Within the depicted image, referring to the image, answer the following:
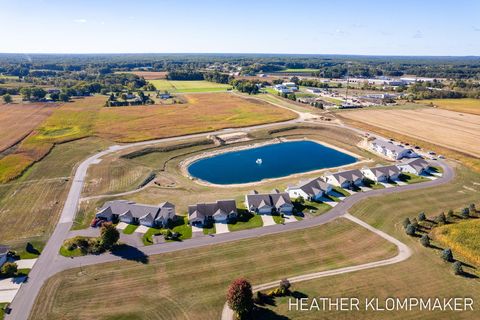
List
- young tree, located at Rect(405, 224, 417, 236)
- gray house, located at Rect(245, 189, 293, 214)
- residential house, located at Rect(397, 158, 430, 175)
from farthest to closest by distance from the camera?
1. residential house, located at Rect(397, 158, 430, 175)
2. gray house, located at Rect(245, 189, 293, 214)
3. young tree, located at Rect(405, 224, 417, 236)

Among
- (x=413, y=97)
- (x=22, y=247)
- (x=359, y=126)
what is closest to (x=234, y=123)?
(x=359, y=126)

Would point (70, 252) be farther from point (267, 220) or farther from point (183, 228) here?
point (267, 220)

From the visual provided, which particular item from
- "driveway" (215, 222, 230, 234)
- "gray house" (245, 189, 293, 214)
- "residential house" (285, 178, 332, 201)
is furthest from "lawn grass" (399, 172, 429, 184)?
"driveway" (215, 222, 230, 234)

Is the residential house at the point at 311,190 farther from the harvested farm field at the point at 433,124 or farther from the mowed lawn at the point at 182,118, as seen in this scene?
the mowed lawn at the point at 182,118

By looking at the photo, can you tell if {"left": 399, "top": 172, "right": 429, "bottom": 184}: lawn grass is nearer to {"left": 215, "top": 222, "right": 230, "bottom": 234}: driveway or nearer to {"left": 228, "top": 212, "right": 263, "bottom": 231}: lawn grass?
{"left": 228, "top": 212, "right": 263, "bottom": 231}: lawn grass

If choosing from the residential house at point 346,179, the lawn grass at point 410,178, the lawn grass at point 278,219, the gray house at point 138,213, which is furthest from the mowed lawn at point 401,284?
the gray house at point 138,213

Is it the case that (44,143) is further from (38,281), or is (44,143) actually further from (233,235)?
(233,235)
